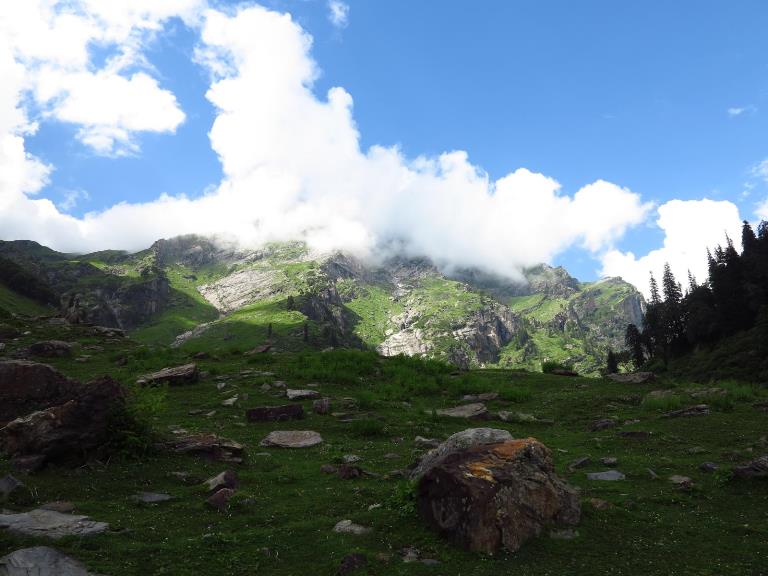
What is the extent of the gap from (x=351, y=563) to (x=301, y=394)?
1990 centimetres

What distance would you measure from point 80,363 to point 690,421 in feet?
145

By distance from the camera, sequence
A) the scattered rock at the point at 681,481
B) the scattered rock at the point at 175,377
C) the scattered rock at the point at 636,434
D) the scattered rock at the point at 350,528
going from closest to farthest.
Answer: the scattered rock at the point at 350,528 → the scattered rock at the point at 681,481 → the scattered rock at the point at 636,434 → the scattered rock at the point at 175,377

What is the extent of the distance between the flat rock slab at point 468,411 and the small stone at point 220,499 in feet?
51.7

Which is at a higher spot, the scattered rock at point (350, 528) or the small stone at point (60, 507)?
the small stone at point (60, 507)

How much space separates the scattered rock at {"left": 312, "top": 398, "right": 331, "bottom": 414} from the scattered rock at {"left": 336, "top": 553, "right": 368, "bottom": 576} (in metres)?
16.5

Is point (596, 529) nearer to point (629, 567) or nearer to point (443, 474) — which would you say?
point (629, 567)

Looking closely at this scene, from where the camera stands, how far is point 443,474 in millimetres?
12594

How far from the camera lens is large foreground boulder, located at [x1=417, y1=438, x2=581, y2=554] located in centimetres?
1151

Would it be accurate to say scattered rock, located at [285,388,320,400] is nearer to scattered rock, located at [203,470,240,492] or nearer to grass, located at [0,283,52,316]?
scattered rock, located at [203,470,240,492]

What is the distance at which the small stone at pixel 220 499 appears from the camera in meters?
13.9

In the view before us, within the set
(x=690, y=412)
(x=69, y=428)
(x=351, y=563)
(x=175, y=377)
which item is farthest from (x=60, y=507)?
(x=690, y=412)

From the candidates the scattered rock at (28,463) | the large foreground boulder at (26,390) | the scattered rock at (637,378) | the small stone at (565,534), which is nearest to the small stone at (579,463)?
the small stone at (565,534)

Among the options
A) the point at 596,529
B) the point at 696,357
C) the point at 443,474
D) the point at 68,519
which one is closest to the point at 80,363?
the point at 68,519

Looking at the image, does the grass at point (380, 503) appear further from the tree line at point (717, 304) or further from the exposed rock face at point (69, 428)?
the tree line at point (717, 304)
